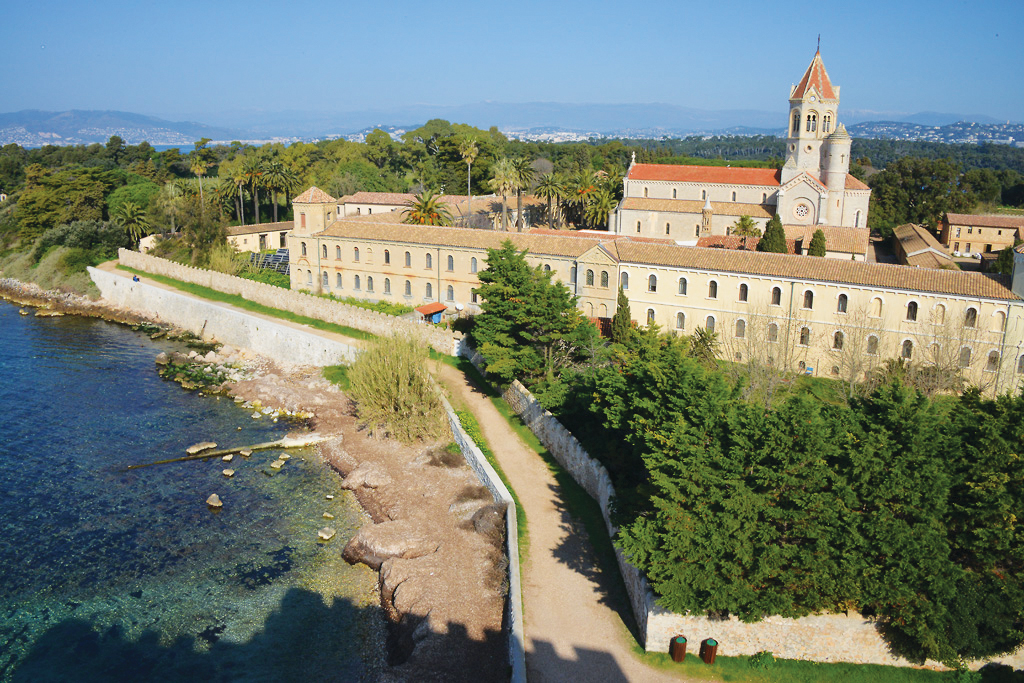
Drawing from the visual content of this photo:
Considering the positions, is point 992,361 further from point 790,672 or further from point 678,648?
point 678,648

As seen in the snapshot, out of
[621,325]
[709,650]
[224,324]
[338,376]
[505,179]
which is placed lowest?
[709,650]

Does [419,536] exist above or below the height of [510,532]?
below

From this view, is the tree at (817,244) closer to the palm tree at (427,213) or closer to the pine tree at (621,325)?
the pine tree at (621,325)

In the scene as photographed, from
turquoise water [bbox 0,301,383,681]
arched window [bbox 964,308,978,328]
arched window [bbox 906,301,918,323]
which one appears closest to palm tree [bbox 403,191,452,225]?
turquoise water [bbox 0,301,383,681]

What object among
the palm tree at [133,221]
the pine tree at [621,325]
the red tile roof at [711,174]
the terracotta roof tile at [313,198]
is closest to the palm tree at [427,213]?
the terracotta roof tile at [313,198]

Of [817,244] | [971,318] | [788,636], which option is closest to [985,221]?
[817,244]

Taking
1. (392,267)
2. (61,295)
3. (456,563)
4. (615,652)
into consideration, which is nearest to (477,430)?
(456,563)

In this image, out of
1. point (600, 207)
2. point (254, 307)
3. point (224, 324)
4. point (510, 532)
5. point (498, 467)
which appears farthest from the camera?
point (600, 207)

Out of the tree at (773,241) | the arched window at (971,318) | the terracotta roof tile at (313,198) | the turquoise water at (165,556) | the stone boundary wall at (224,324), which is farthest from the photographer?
the terracotta roof tile at (313,198)
